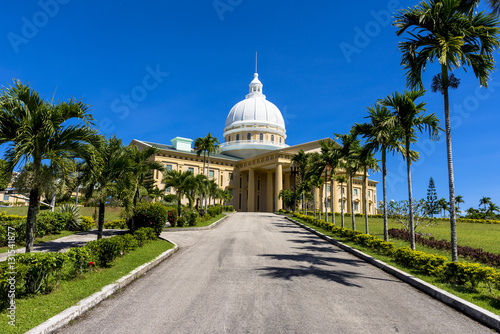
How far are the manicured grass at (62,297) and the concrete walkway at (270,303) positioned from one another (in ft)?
1.86

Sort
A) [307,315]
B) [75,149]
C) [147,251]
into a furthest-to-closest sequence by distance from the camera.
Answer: [147,251], [75,149], [307,315]

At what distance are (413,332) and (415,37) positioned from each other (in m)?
11.8

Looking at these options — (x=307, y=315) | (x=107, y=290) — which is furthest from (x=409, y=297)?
(x=107, y=290)

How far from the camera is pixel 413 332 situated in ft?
19.6

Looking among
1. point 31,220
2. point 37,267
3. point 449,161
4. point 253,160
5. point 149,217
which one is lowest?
point 37,267

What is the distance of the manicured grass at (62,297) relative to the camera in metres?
5.79

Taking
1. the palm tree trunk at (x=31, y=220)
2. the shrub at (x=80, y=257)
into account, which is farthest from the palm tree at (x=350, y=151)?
the palm tree trunk at (x=31, y=220)

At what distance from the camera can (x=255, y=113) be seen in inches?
3095

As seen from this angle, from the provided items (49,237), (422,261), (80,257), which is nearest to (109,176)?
(80,257)

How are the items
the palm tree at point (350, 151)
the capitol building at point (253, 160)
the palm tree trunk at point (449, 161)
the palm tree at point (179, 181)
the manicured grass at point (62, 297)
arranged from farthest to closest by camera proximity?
the capitol building at point (253, 160) → the palm tree at point (179, 181) → the palm tree at point (350, 151) → the palm tree trunk at point (449, 161) → the manicured grass at point (62, 297)

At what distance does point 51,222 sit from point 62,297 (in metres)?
15.4

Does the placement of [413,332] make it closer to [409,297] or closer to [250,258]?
[409,297]

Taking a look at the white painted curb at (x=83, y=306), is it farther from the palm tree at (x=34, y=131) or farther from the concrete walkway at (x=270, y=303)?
the palm tree at (x=34, y=131)

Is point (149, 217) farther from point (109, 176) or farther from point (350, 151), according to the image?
point (350, 151)
